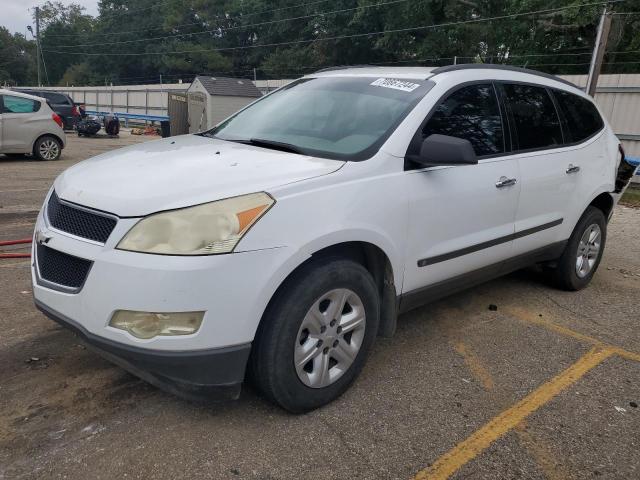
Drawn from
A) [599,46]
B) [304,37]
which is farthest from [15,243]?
[304,37]

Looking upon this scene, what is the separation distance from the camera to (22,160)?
44.2 feet

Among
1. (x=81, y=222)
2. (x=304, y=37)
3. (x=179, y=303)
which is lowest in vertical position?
(x=179, y=303)

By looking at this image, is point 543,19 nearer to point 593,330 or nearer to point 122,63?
point 593,330

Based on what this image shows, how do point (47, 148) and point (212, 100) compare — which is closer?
point (47, 148)

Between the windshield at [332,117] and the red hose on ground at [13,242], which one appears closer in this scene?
the windshield at [332,117]

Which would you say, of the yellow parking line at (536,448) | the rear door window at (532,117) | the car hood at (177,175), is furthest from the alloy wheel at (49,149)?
the yellow parking line at (536,448)

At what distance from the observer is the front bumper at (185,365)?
241cm

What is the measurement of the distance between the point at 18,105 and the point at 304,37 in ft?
134

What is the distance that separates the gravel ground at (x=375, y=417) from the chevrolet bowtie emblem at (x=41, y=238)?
2.67 ft

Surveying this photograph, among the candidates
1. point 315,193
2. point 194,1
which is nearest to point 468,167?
point 315,193

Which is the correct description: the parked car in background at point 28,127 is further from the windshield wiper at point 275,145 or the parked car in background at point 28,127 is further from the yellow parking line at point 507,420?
the yellow parking line at point 507,420

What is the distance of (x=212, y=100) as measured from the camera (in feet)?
55.9

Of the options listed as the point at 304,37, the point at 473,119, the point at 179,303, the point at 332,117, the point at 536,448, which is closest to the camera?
the point at 179,303

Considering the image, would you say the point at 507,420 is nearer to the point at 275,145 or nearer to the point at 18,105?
the point at 275,145
